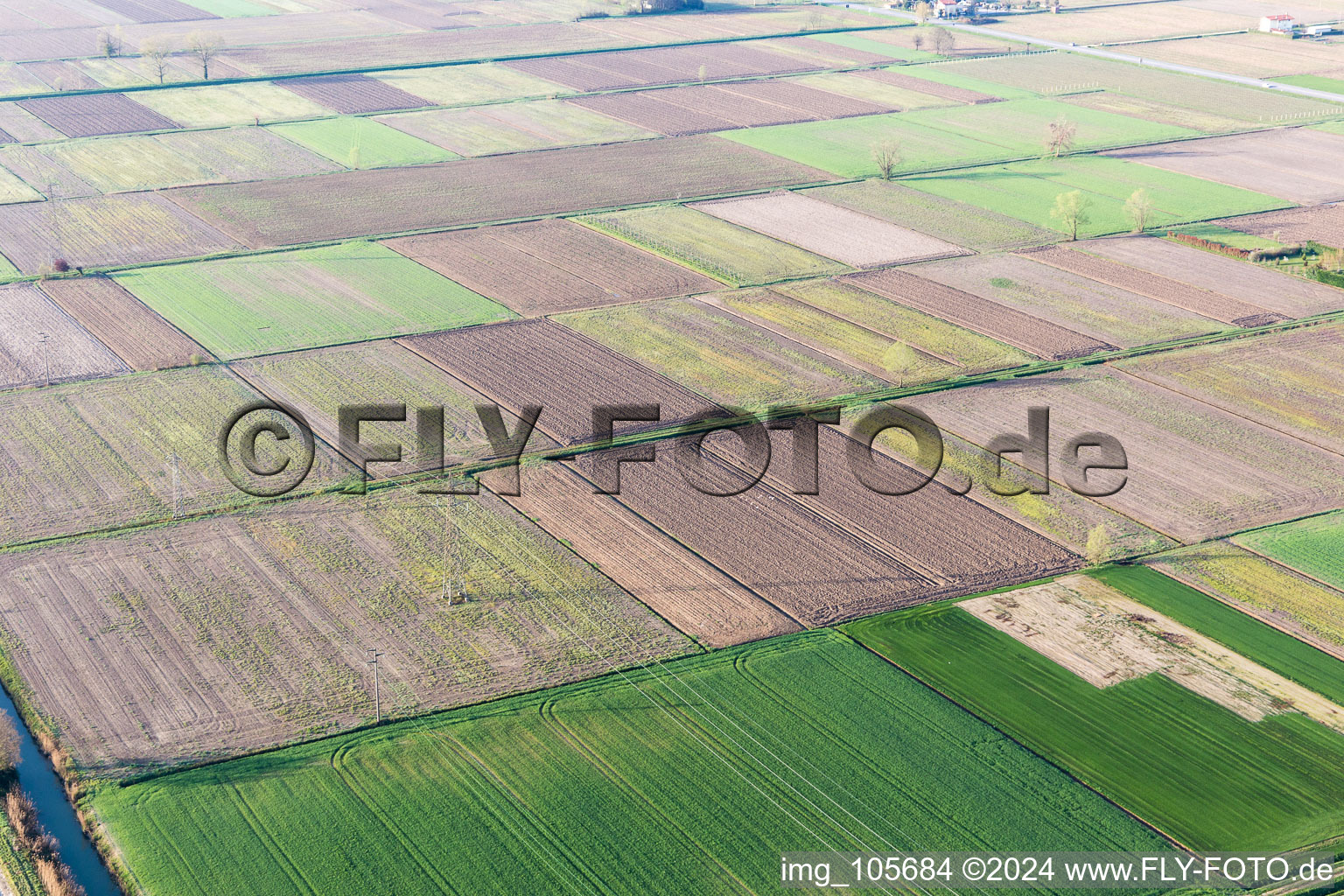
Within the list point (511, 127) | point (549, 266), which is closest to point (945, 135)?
point (511, 127)

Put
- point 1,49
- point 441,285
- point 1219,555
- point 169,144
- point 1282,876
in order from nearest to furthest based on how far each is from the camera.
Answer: point 1282,876 → point 1219,555 → point 441,285 → point 169,144 → point 1,49

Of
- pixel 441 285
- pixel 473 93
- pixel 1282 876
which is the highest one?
pixel 473 93

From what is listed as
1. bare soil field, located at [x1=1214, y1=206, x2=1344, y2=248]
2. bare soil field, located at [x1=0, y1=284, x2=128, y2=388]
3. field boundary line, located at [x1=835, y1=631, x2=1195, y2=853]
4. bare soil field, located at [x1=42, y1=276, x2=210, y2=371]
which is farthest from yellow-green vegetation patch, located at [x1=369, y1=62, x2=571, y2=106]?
field boundary line, located at [x1=835, y1=631, x2=1195, y2=853]

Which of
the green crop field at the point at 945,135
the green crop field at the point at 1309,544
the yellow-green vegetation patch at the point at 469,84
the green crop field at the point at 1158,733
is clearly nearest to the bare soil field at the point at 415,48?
the yellow-green vegetation patch at the point at 469,84

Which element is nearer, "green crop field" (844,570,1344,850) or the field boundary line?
the field boundary line

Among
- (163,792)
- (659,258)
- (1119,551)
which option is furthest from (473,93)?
(163,792)

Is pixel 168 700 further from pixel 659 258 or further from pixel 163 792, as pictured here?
pixel 659 258

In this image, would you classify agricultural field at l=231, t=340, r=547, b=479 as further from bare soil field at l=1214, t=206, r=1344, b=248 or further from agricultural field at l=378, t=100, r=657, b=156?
bare soil field at l=1214, t=206, r=1344, b=248
